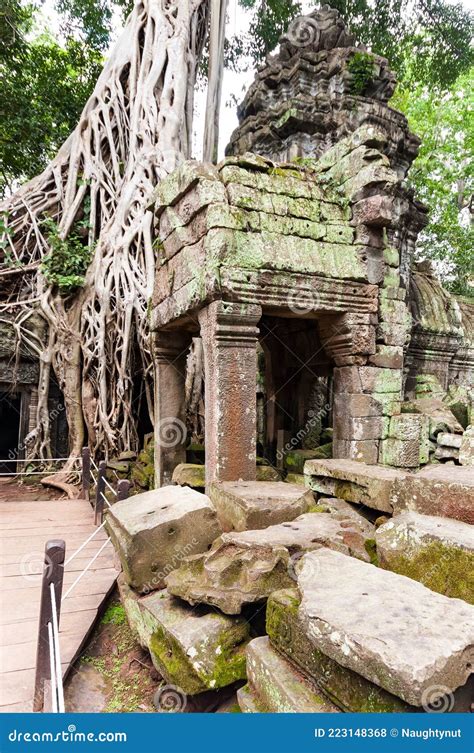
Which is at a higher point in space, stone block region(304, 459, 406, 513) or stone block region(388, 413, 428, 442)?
stone block region(388, 413, 428, 442)

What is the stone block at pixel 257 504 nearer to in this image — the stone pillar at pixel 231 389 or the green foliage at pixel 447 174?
the stone pillar at pixel 231 389

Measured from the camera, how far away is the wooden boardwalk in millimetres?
2285

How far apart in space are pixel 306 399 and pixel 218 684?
5077 millimetres

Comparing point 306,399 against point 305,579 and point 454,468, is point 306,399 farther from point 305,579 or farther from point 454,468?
point 305,579

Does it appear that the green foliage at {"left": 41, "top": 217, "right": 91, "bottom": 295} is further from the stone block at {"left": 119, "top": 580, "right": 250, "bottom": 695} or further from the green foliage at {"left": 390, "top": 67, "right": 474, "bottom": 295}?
the green foliage at {"left": 390, "top": 67, "right": 474, "bottom": 295}

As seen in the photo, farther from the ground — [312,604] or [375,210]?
[375,210]

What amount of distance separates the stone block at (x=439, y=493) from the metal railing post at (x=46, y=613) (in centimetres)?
167

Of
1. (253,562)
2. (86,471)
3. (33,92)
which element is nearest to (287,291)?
(253,562)

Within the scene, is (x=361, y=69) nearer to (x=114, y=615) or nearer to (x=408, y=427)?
(x=408, y=427)

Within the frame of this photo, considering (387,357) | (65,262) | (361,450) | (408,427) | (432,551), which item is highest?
(65,262)

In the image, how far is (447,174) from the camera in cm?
1409

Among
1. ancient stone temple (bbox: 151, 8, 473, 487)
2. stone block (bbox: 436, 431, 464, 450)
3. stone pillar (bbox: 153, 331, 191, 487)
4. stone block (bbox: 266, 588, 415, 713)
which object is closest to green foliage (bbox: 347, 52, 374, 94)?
ancient stone temple (bbox: 151, 8, 473, 487)

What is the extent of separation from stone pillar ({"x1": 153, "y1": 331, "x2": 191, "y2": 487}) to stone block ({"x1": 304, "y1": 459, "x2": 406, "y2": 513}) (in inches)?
92.9

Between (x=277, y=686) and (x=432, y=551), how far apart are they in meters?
0.77
